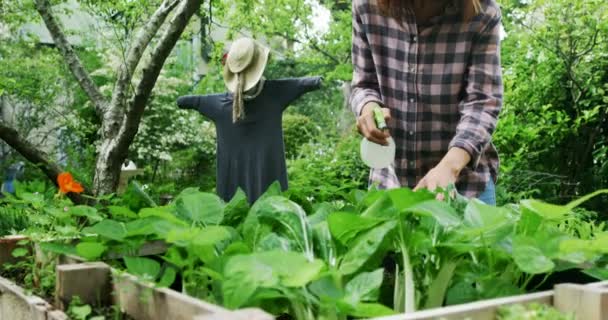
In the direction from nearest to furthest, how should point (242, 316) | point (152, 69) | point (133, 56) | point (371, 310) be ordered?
point (242, 316)
point (371, 310)
point (152, 69)
point (133, 56)

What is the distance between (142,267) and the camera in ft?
3.45

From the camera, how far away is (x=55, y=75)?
42.0 feet

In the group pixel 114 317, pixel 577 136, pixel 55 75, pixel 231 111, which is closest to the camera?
pixel 114 317

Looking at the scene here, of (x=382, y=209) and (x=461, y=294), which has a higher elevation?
(x=382, y=209)

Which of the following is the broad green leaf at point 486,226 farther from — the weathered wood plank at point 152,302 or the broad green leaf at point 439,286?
the weathered wood plank at point 152,302

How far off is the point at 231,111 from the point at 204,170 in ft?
31.6

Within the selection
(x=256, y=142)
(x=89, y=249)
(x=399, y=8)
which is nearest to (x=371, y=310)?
(x=89, y=249)

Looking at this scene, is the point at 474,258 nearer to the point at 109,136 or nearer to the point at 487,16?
the point at 487,16

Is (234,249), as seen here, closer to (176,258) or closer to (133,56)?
(176,258)

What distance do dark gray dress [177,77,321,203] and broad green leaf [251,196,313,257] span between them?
324cm

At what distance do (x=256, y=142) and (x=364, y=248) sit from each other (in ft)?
11.6

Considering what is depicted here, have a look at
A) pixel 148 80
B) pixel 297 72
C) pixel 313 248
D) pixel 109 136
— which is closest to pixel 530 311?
pixel 313 248

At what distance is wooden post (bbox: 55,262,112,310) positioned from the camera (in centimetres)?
111

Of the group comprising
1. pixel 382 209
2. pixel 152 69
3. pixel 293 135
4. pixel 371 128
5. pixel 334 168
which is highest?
pixel 152 69
